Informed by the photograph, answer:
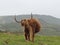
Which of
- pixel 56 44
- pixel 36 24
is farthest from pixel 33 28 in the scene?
pixel 56 44

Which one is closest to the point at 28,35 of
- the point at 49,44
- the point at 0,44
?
the point at 49,44

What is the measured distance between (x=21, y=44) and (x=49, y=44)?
346 cm

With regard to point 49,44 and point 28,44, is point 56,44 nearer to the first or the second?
point 49,44

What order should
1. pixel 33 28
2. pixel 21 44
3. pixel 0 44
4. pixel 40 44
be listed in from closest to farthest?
pixel 0 44, pixel 21 44, pixel 40 44, pixel 33 28

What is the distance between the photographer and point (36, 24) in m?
26.3

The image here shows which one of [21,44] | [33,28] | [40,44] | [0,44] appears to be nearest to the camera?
[0,44]

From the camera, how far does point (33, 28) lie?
25.9 m

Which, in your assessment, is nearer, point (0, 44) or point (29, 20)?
point (0, 44)

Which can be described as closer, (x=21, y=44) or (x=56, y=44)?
(x=21, y=44)

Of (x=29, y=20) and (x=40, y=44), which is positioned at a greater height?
(x=29, y=20)

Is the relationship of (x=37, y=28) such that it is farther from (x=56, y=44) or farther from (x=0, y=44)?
(x=0, y=44)

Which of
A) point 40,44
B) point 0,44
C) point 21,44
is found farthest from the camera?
point 40,44

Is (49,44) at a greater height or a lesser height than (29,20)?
lesser

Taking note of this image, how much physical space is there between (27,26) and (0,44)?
197 inches
